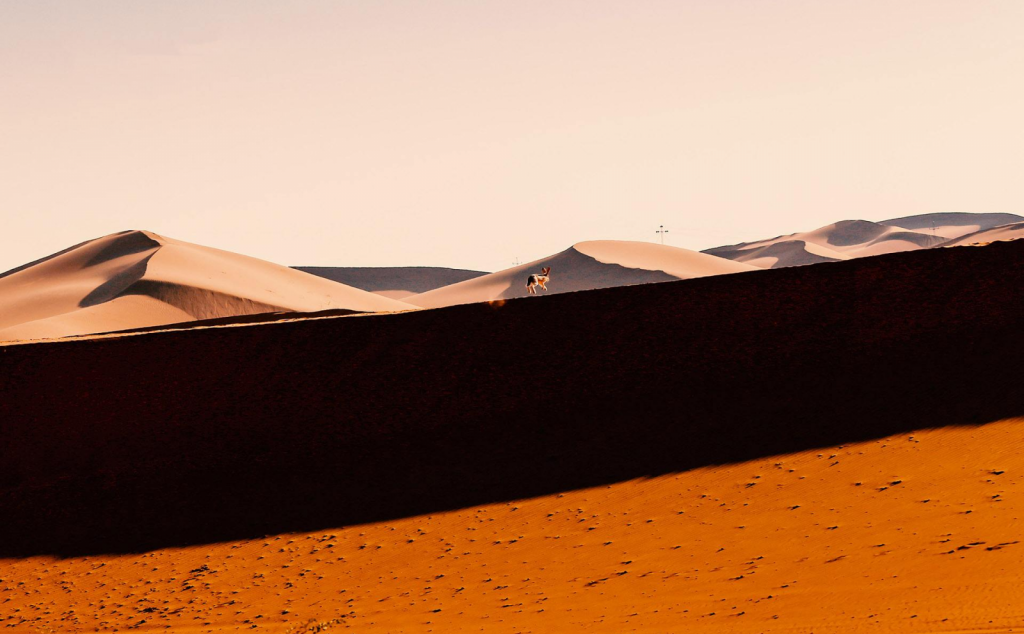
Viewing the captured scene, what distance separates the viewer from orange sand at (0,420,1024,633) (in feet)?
23.7

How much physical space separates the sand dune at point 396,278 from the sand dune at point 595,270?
3707cm

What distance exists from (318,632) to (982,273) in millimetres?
11405

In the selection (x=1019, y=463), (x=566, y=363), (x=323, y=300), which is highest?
(x=323, y=300)

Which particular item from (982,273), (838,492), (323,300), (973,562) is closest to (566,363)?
(838,492)

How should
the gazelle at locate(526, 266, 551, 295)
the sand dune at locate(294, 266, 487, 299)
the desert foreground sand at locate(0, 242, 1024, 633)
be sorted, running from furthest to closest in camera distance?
the sand dune at locate(294, 266, 487, 299) → the gazelle at locate(526, 266, 551, 295) → the desert foreground sand at locate(0, 242, 1024, 633)

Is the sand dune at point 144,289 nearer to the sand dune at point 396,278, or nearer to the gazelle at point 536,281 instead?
the gazelle at point 536,281

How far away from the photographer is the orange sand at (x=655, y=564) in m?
7.23

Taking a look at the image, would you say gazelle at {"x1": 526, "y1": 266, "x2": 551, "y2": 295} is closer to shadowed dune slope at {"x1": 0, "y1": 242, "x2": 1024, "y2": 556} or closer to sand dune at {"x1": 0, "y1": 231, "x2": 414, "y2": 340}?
shadowed dune slope at {"x1": 0, "y1": 242, "x2": 1024, "y2": 556}

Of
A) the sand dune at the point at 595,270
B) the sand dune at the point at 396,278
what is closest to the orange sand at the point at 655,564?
the sand dune at the point at 595,270

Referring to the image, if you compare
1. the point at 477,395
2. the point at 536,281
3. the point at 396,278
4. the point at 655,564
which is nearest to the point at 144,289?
the point at 536,281

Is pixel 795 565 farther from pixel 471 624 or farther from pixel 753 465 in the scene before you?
pixel 753 465

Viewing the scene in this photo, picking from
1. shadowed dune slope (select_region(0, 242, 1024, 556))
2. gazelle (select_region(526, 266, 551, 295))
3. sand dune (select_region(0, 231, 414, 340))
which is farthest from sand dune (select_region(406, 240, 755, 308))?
shadowed dune slope (select_region(0, 242, 1024, 556))

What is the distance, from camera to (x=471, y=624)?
8.52 m

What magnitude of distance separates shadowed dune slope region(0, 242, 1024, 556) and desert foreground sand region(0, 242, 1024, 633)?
0.15 feet
